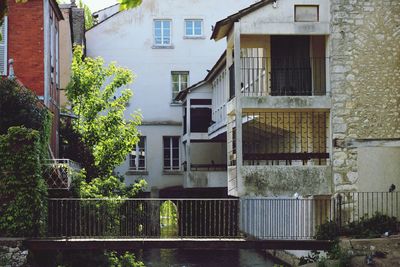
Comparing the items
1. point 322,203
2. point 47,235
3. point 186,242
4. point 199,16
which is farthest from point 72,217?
point 199,16

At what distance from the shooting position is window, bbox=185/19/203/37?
131 ft

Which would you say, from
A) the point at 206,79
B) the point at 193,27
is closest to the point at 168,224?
the point at 206,79

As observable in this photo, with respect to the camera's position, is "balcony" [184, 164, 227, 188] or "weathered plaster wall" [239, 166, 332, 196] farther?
"balcony" [184, 164, 227, 188]

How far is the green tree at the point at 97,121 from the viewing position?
30578 mm

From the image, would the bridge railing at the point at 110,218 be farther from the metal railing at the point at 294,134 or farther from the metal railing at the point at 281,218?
the metal railing at the point at 294,134

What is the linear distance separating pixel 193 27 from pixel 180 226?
69.2 ft

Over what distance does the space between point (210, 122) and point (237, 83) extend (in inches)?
570

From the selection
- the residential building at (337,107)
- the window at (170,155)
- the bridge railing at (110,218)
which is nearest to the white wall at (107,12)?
the window at (170,155)

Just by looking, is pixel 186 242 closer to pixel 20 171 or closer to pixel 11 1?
pixel 20 171

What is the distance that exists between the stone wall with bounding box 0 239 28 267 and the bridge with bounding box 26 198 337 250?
9.4 inches

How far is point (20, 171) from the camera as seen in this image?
1930 centimetres

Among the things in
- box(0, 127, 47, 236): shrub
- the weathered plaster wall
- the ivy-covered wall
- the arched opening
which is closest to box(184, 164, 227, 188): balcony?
the arched opening

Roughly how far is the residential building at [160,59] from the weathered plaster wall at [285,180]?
58.8 feet

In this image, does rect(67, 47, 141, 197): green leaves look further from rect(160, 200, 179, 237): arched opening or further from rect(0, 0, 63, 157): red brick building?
rect(0, 0, 63, 157): red brick building
